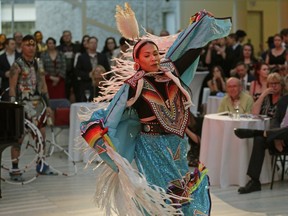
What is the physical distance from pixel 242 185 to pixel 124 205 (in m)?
2.66

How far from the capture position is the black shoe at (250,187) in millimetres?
6402

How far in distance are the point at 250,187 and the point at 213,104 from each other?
294 centimetres

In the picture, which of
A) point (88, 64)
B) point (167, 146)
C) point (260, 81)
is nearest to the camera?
point (167, 146)

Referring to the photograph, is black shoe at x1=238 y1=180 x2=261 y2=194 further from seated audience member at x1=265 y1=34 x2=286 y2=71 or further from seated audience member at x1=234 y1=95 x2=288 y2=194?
seated audience member at x1=265 y1=34 x2=286 y2=71

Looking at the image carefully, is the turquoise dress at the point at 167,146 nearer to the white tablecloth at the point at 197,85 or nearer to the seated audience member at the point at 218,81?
the seated audience member at the point at 218,81

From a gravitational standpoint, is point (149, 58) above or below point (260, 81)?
above

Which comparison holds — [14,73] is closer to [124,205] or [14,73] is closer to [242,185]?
[242,185]

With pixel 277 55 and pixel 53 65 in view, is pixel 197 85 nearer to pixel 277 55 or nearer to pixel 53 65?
pixel 277 55

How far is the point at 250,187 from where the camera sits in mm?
6422

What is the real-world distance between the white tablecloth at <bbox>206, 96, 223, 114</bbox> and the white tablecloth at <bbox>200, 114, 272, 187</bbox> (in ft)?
7.57

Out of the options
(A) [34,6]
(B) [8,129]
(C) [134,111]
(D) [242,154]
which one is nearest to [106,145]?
(C) [134,111]

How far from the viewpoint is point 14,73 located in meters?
6.77

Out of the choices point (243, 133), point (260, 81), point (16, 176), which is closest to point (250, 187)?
point (243, 133)

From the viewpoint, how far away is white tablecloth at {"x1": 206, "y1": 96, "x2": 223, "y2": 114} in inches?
361
